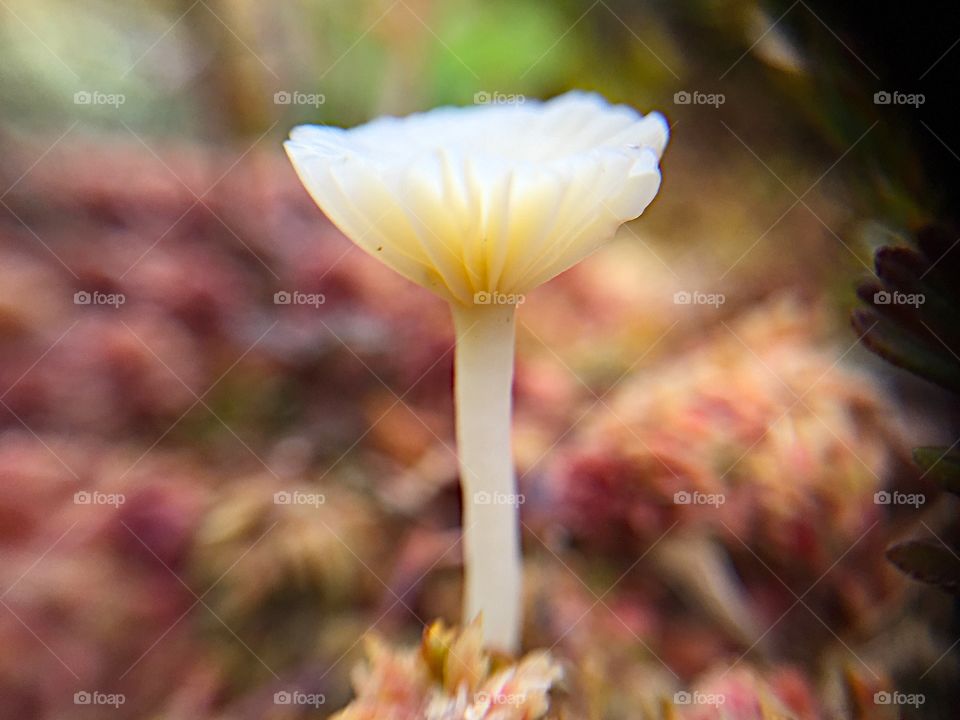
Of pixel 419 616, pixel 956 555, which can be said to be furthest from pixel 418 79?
pixel 956 555

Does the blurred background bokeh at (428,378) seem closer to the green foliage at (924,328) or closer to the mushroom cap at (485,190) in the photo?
the green foliage at (924,328)

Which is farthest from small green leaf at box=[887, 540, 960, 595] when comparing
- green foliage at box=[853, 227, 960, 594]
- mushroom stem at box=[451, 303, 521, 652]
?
mushroom stem at box=[451, 303, 521, 652]

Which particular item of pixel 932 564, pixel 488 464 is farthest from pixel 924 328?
pixel 488 464

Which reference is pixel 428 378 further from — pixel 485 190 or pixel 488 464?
pixel 485 190

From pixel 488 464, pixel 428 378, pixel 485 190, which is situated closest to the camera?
pixel 485 190

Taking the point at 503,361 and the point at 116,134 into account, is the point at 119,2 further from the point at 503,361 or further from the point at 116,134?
the point at 503,361
